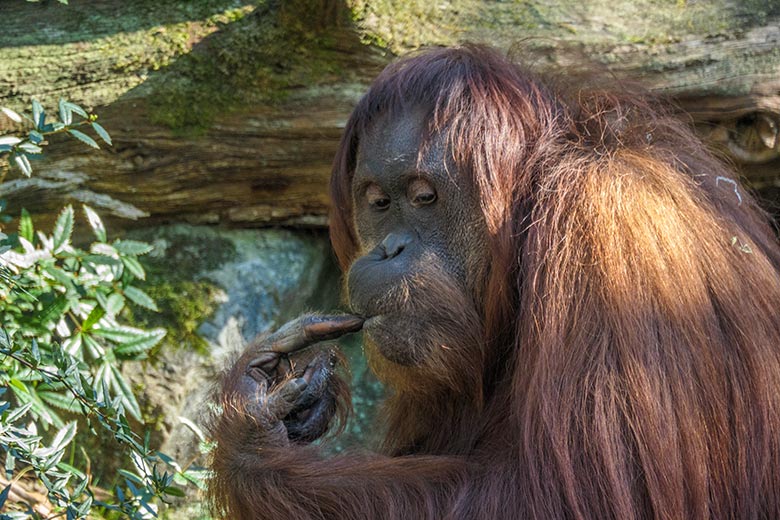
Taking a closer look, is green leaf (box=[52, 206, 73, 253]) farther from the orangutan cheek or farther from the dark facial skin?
the orangutan cheek

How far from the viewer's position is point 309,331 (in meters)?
3.06

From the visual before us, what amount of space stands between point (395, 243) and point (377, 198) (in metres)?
0.24

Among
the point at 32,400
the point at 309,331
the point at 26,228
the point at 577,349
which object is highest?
the point at 577,349

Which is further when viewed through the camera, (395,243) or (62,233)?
(62,233)

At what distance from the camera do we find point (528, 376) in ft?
8.64

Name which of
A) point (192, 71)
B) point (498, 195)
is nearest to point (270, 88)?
point (192, 71)

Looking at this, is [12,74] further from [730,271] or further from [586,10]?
[730,271]

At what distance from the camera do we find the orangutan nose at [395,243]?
Answer: 2986 millimetres

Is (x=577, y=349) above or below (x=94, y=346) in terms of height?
above

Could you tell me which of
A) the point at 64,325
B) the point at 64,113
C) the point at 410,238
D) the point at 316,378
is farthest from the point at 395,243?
the point at 64,325

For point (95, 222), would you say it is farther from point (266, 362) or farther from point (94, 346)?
point (266, 362)

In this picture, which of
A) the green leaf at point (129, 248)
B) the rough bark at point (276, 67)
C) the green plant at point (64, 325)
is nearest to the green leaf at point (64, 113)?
the green plant at point (64, 325)

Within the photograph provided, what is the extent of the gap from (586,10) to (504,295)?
1921 millimetres

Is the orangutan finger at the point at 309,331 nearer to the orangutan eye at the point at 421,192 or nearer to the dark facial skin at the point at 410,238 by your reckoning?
the dark facial skin at the point at 410,238
